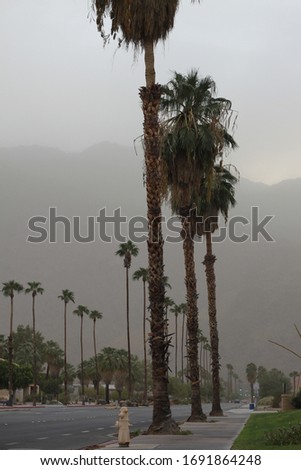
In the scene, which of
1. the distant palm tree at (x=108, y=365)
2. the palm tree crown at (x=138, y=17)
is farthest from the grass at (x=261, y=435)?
the distant palm tree at (x=108, y=365)

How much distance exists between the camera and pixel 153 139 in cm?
3142

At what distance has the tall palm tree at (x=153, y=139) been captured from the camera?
29.8 meters

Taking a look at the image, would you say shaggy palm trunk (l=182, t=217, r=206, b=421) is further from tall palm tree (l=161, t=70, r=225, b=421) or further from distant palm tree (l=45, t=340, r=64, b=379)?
distant palm tree (l=45, t=340, r=64, b=379)

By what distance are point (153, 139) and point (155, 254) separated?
461cm

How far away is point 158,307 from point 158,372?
2.42 meters

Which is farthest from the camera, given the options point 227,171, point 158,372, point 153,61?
point 227,171

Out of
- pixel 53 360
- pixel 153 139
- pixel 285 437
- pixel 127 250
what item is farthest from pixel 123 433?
pixel 53 360

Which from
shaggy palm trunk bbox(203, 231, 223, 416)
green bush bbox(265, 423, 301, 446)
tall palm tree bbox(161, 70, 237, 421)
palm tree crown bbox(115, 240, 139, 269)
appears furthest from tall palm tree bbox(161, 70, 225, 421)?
palm tree crown bbox(115, 240, 139, 269)

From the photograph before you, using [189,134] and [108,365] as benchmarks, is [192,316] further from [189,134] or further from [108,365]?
[108,365]

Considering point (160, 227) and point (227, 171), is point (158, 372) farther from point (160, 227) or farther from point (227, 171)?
point (227, 171)

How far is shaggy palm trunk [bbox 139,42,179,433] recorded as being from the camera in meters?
29.7

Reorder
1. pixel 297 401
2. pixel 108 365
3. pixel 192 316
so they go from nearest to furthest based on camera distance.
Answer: pixel 192 316
pixel 297 401
pixel 108 365
